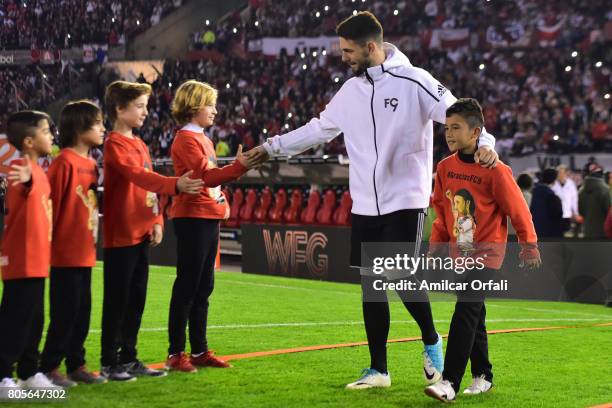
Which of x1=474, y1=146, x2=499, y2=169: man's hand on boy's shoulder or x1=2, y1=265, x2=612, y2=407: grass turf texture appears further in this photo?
x1=2, y1=265, x2=612, y2=407: grass turf texture

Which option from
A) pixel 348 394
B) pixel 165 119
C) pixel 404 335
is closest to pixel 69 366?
pixel 348 394

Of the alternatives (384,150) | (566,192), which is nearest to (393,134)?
(384,150)

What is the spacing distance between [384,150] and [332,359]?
2066mm

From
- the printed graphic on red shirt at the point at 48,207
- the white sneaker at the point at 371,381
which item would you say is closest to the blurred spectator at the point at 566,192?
the white sneaker at the point at 371,381

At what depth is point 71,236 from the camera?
19.9 feet

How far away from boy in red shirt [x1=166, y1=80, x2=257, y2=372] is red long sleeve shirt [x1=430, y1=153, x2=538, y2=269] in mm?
1645

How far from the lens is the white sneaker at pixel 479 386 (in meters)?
6.17

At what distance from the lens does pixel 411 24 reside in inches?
1363

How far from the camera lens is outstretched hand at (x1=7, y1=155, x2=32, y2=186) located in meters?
5.53

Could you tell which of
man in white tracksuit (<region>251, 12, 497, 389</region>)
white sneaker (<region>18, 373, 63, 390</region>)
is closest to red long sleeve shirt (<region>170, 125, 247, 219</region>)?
man in white tracksuit (<region>251, 12, 497, 389</region>)

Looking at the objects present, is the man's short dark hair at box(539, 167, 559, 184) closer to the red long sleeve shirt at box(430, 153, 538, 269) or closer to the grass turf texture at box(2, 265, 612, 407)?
the grass turf texture at box(2, 265, 612, 407)

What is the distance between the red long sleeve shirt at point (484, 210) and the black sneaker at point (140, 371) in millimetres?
2068

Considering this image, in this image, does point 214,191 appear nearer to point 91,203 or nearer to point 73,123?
point 91,203

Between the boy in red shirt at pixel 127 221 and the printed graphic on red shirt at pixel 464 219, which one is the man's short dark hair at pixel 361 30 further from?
the boy in red shirt at pixel 127 221
